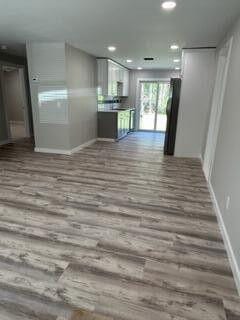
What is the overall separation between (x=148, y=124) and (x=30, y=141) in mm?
4615

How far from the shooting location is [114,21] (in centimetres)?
307

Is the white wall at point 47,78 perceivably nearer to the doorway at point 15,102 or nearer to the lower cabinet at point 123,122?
the doorway at point 15,102

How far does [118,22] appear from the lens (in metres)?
3.11

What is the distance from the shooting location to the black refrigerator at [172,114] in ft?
16.2

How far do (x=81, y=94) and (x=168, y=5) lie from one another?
3389mm

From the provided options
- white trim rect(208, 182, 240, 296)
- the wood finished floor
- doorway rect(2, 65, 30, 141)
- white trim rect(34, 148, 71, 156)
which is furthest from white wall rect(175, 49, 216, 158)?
doorway rect(2, 65, 30, 141)

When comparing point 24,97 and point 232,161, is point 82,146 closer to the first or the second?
point 24,97

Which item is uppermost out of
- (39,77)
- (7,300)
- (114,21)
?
(114,21)

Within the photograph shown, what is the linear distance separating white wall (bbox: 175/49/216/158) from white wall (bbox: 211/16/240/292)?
151 centimetres

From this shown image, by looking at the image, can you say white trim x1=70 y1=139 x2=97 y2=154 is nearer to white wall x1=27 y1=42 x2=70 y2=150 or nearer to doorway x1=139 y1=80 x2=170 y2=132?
white wall x1=27 y1=42 x2=70 y2=150

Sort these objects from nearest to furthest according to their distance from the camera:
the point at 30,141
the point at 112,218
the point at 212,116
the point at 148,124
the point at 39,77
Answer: the point at 112,218
the point at 212,116
the point at 39,77
the point at 30,141
the point at 148,124

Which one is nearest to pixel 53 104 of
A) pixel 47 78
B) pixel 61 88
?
pixel 61 88

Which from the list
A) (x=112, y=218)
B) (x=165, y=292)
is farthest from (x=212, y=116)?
(x=165, y=292)

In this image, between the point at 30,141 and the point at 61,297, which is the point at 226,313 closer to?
the point at 61,297
